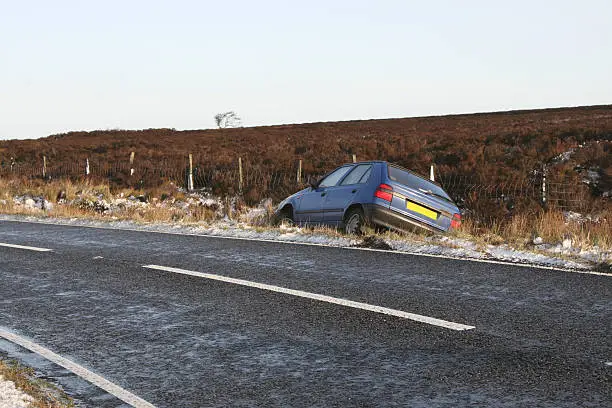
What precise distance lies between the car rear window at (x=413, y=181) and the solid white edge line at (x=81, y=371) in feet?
22.4

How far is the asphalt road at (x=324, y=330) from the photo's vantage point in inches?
163

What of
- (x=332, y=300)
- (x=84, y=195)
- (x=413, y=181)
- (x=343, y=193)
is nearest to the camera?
(x=332, y=300)

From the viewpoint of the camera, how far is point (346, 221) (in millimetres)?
11711

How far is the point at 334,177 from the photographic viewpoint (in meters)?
12.3

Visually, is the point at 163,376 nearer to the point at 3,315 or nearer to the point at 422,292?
the point at 3,315

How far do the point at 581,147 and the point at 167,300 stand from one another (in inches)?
931

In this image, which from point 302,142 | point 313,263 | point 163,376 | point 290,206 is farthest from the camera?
point 302,142

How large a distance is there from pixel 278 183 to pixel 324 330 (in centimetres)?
2028

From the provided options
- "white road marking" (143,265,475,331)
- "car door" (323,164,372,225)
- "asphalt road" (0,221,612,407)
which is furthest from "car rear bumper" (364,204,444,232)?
"white road marking" (143,265,475,331)

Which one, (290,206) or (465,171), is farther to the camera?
(465,171)

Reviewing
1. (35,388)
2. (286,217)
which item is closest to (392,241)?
(286,217)

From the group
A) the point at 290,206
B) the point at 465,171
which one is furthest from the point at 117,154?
the point at 290,206

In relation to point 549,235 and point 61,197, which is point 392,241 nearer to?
point 549,235

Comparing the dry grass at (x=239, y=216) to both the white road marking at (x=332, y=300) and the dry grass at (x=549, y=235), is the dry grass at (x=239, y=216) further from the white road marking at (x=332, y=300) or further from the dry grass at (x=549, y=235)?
the white road marking at (x=332, y=300)
